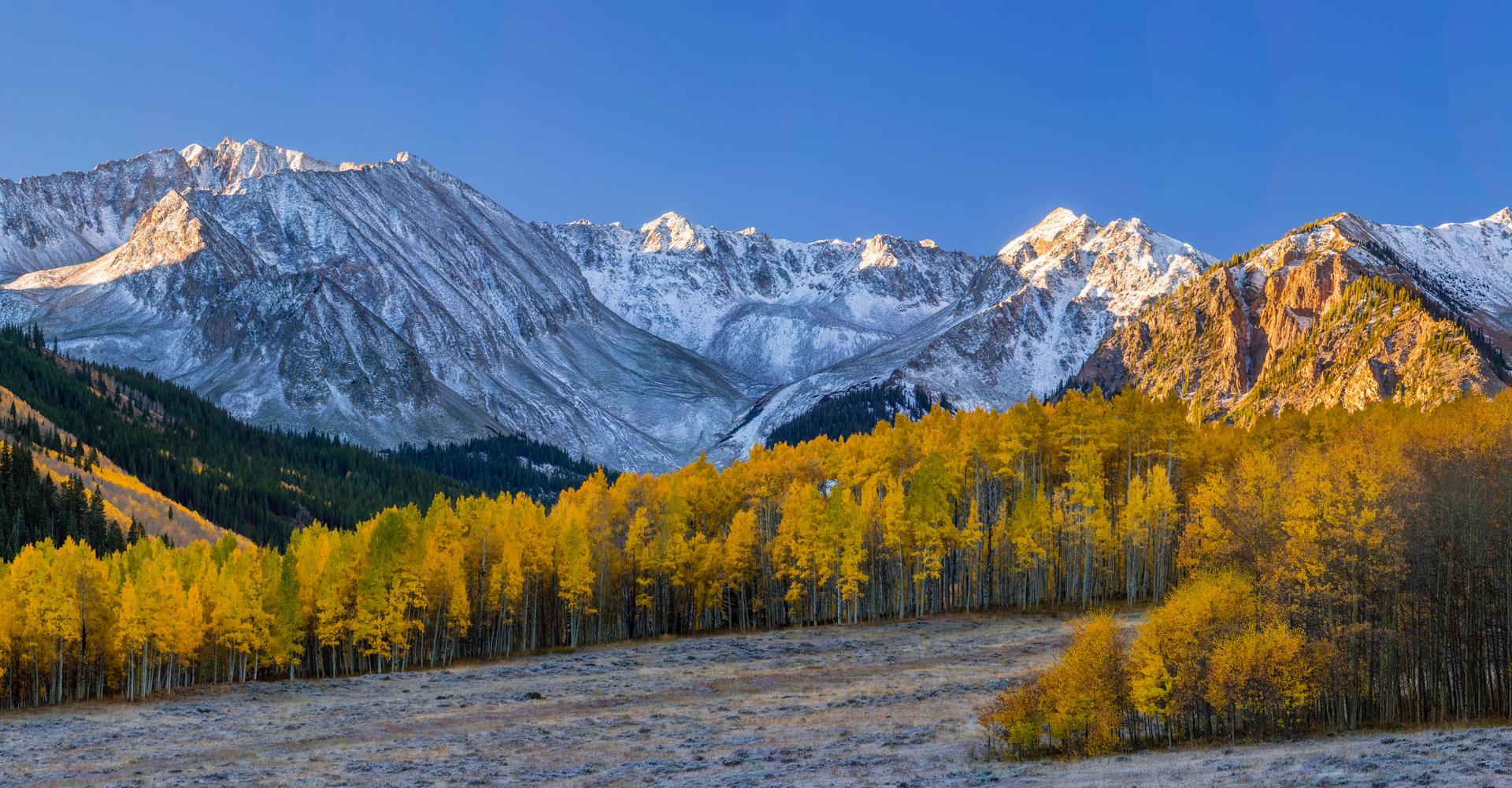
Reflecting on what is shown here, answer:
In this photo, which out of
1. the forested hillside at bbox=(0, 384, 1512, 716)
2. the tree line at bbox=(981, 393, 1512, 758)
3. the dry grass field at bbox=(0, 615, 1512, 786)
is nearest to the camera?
the dry grass field at bbox=(0, 615, 1512, 786)

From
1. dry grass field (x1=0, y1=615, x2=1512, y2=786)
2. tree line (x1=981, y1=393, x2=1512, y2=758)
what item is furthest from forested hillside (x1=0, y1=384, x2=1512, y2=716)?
tree line (x1=981, y1=393, x2=1512, y2=758)

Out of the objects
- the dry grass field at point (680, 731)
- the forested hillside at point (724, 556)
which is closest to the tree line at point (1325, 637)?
the dry grass field at point (680, 731)

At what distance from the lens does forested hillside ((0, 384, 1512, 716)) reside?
92.1 meters

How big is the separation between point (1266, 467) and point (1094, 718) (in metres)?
33.4

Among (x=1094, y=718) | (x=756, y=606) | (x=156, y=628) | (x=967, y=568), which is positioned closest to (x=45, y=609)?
(x=156, y=628)

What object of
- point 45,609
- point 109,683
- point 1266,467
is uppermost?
point 1266,467

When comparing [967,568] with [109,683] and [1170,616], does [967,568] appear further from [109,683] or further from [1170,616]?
[109,683]

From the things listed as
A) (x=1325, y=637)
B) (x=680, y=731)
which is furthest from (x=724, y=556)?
(x=1325, y=637)

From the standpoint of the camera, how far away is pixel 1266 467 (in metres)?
72.9

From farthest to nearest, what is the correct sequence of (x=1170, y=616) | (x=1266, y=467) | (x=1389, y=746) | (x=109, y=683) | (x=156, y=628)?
(x=109, y=683) < (x=156, y=628) < (x=1266, y=467) < (x=1170, y=616) < (x=1389, y=746)

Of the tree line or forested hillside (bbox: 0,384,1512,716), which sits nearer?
the tree line

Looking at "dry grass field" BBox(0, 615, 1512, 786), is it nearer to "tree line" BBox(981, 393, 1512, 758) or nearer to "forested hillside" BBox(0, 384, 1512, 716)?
"tree line" BBox(981, 393, 1512, 758)

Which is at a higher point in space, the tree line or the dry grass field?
the tree line

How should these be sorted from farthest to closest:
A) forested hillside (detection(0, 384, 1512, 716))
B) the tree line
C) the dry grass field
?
forested hillside (detection(0, 384, 1512, 716)) → the tree line → the dry grass field
